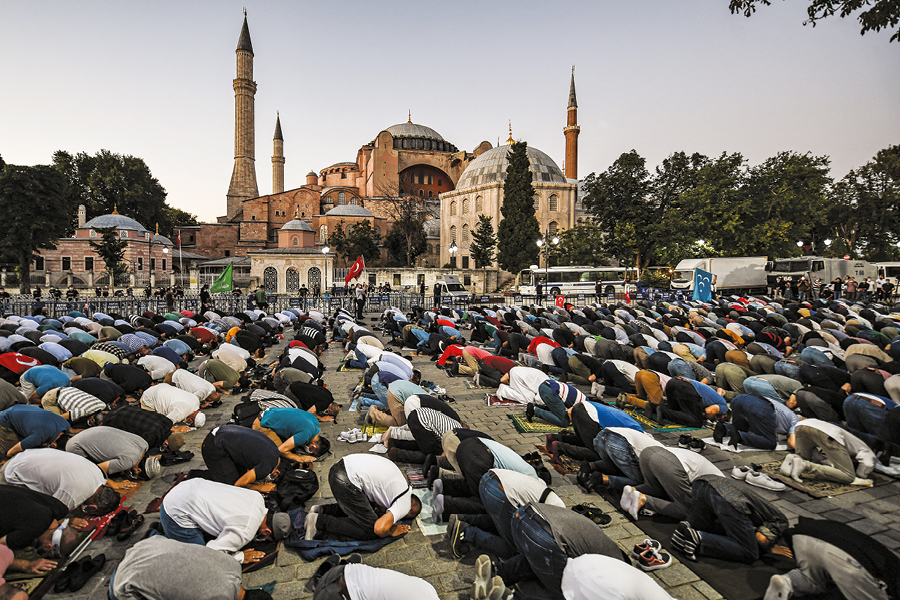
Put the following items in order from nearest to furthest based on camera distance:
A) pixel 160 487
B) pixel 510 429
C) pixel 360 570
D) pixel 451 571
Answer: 1. pixel 360 570
2. pixel 451 571
3. pixel 160 487
4. pixel 510 429

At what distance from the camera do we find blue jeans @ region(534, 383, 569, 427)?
6938 millimetres

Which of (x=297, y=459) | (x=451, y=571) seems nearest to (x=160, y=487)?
(x=297, y=459)

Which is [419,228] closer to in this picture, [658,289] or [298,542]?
[658,289]

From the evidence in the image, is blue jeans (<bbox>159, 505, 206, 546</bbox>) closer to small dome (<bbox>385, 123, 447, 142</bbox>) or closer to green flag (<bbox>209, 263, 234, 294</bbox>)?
green flag (<bbox>209, 263, 234, 294</bbox>)

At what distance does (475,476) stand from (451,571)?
31.6 inches

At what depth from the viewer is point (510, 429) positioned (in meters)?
6.97

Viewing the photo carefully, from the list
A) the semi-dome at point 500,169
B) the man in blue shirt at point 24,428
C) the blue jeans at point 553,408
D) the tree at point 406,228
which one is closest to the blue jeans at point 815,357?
the blue jeans at point 553,408

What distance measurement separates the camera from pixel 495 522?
3.89m

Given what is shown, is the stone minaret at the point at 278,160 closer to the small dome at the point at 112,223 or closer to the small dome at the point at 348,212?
the small dome at the point at 348,212

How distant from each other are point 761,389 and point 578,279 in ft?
77.6

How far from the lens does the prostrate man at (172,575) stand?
282 cm

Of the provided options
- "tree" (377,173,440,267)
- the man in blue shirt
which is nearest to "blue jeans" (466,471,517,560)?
the man in blue shirt

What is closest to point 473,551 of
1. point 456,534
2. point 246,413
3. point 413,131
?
point 456,534

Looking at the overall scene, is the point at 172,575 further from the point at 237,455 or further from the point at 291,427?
the point at 291,427
